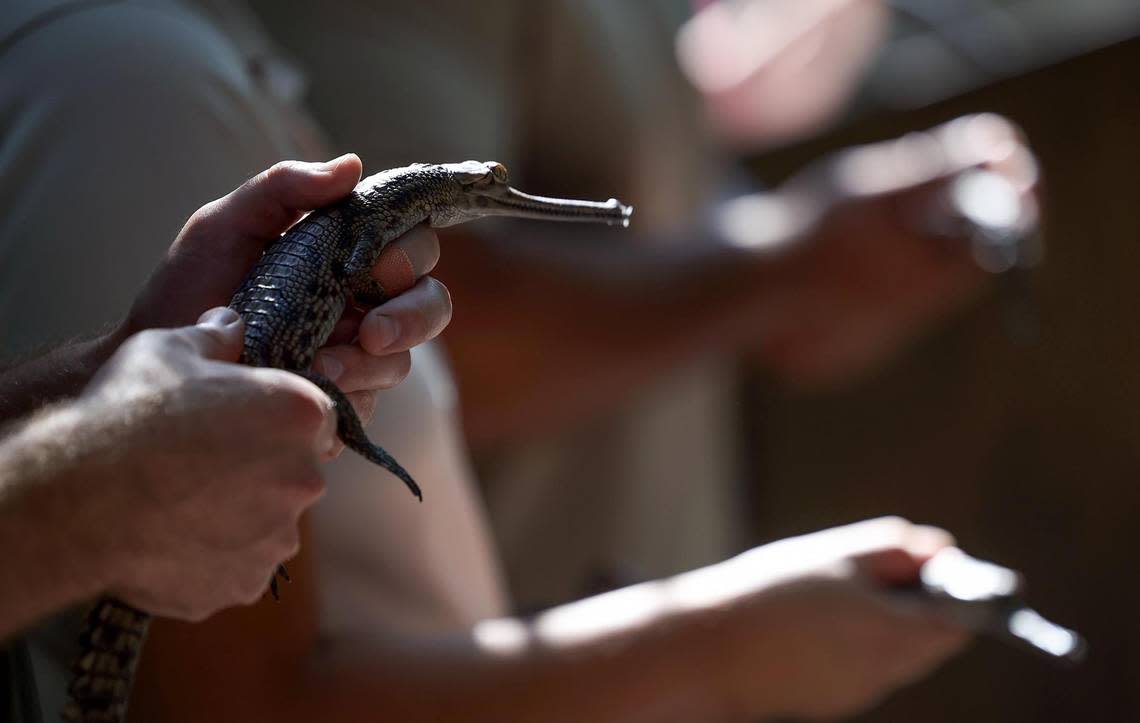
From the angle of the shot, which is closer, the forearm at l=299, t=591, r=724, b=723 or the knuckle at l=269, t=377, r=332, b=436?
the knuckle at l=269, t=377, r=332, b=436

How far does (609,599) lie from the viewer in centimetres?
91

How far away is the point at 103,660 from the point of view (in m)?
0.51

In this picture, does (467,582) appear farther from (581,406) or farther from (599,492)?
→ (599,492)

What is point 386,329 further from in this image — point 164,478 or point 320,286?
point 164,478

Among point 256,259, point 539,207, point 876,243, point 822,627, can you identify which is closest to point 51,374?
→ point 256,259

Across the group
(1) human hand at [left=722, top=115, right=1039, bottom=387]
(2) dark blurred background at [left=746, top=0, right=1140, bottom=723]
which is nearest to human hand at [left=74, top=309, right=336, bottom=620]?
(2) dark blurred background at [left=746, top=0, right=1140, bottom=723]

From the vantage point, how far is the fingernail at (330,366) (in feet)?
1.92

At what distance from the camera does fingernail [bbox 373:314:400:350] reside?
58 centimetres

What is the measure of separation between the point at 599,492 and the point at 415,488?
1072 millimetres

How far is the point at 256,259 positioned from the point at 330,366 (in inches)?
2.6

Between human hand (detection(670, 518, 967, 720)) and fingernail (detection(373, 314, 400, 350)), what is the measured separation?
40 cm

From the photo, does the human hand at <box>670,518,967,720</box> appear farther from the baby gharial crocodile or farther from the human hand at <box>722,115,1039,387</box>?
the human hand at <box>722,115,1039,387</box>

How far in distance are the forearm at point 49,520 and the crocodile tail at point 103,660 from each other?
33 millimetres

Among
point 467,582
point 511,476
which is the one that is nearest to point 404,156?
point 467,582
